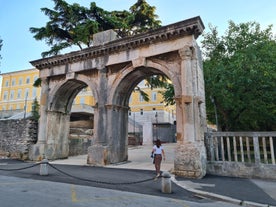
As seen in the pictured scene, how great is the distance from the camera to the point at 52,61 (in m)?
14.4

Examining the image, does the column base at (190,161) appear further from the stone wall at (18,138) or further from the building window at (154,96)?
the building window at (154,96)

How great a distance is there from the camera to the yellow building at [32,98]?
37622 millimetres

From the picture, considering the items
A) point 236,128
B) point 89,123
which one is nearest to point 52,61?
point 236,128

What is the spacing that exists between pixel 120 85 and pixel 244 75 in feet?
23.8

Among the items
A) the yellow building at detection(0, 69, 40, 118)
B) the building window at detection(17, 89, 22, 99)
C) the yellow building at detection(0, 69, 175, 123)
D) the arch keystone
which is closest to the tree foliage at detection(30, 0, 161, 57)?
the arch keystone

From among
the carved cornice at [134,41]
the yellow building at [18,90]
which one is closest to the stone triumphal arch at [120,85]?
the carved cornice at [134,41]

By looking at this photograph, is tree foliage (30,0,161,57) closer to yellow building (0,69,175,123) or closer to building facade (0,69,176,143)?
building facade (0,69,176,143)

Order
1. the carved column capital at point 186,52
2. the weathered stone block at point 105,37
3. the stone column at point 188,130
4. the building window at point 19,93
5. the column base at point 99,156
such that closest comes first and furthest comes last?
1. the stone column at point 188,130
2. the carved column capital at point 186,52
3. the column base at point 99,156
4. the weathered stone block at point 105,37
5. the building window at point 19,93

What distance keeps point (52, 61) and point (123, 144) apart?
772 centimetres

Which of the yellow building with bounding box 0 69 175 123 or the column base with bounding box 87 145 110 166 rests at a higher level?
the yellow building with bounding box 0 69 175 123

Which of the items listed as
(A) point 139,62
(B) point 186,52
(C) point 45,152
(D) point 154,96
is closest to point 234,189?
(B) point 186,52

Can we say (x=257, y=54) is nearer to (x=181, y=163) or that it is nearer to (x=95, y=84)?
(x=181, y=163)

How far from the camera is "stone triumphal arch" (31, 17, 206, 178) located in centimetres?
938

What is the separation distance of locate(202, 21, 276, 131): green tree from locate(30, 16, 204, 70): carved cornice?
11.3 ft
